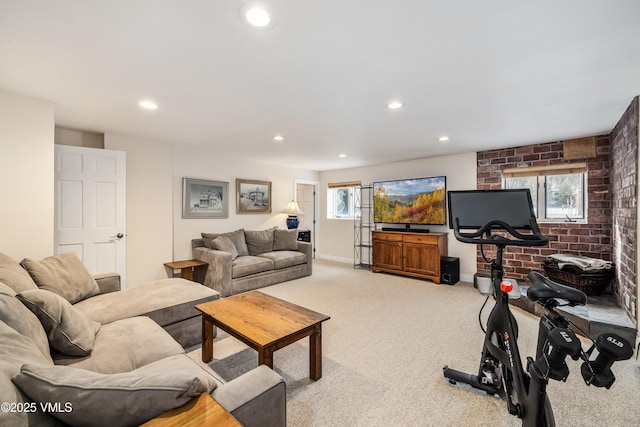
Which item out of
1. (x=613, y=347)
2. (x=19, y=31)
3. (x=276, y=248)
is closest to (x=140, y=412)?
(x=613, y=347)

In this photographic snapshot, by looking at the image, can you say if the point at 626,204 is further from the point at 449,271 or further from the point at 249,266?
the point at 249,266

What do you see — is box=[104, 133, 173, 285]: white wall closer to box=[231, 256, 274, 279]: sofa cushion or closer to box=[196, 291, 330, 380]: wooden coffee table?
box=[231, 256, 274, 279]: sofa cushion

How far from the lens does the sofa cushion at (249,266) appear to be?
4016 mm

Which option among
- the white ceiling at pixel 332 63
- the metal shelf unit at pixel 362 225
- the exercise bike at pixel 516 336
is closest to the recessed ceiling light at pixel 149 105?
the white ceiling at pixel 332 63

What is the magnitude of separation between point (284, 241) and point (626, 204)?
15.0ft

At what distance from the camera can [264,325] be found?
1.95 m

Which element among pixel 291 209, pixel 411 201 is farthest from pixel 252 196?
pixel 411 201

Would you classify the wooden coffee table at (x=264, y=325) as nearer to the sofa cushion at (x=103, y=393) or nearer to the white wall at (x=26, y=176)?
the sofa cushion at (x=103, y=393)

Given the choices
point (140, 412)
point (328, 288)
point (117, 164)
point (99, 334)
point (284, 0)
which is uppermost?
point (284, 0)

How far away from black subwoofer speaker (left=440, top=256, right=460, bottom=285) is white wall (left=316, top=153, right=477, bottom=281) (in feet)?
0.87

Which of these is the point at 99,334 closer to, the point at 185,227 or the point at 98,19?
the point at 98,19

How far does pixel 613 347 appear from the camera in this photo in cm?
98

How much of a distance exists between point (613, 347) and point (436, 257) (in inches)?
144

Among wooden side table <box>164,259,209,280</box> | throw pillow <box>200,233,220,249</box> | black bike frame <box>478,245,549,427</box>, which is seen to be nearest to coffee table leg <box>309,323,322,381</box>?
black bike frame <box>478,245,549,427</box>
